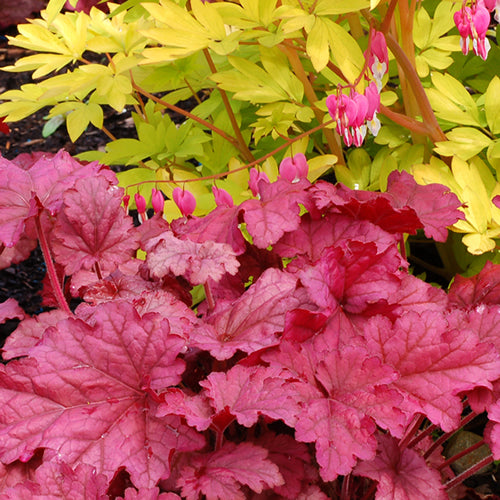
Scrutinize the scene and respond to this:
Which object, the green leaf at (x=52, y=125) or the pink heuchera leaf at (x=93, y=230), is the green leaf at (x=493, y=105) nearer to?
the pink heuchera leaf at (x=93, y=230)

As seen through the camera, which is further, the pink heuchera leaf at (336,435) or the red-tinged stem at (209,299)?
the red-tinged stem at (209,299)

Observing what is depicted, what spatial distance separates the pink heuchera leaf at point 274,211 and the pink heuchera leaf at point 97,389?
27cm

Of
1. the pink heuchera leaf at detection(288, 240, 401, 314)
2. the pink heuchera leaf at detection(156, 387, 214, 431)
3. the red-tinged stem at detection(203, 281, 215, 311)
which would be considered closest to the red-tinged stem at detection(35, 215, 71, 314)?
the red-tinged stem at detection(203, 281, 215, 311)

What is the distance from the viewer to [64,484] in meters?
0.91

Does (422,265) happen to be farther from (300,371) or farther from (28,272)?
(28,272)

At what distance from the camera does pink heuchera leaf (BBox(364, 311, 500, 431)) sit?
100 cm

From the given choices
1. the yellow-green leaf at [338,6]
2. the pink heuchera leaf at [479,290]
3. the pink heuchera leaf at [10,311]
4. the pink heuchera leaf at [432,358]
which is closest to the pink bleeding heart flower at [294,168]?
the yellow-green leaf at [338,6]

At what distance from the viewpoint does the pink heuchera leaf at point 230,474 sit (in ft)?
3.09

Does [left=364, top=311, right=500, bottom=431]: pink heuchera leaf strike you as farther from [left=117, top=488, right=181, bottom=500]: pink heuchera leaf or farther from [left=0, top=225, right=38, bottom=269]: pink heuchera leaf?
[left=0, top=225, right=38, bottom=269]: pink heuchera leaf

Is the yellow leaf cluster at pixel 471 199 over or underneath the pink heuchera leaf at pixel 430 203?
underneath

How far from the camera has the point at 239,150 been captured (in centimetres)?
202

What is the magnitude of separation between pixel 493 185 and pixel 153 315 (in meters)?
1.05

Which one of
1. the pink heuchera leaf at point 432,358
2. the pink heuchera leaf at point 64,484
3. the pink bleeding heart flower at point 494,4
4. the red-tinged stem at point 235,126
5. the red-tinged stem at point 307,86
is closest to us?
the pink heuchera leaf at point 64,484

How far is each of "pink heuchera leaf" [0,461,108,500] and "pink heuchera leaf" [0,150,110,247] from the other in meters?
0.42
